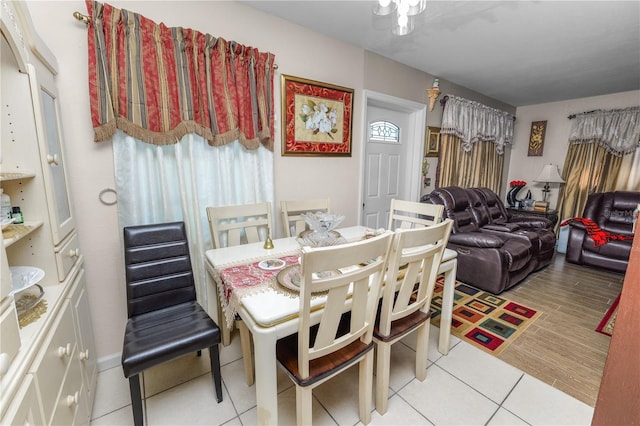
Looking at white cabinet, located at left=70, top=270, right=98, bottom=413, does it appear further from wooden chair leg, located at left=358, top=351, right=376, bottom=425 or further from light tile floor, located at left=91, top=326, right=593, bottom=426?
wooden chair leg, located at left=358, top=351, right=376, bottom=425

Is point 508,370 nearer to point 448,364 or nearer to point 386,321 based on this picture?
point 448,364

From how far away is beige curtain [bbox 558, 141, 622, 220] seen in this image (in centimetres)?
423

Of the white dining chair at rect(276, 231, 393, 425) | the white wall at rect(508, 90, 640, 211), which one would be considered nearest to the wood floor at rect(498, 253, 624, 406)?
the white dining chair at rect(276, 231, 393, 425)

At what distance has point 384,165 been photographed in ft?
11.2

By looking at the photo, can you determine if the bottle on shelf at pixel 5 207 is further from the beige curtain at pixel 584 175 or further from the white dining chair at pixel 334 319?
the beige curtain at pixel 584 175

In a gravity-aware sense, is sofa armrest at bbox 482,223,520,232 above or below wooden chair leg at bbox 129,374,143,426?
above

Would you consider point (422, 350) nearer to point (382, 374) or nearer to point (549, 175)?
point (382, 374)

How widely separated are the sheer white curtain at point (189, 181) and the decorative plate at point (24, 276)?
0.70 meters

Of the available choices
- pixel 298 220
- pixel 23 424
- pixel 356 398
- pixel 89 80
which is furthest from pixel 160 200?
pixel 356 398

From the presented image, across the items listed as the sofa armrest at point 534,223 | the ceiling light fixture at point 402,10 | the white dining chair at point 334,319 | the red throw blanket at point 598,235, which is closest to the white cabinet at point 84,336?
the white dining chair at point 334,319

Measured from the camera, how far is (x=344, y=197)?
9.61 ft

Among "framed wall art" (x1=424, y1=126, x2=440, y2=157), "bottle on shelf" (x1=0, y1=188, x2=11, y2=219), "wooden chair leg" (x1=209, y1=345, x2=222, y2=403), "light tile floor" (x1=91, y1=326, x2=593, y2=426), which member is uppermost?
"framed wall art" (x1=424, y1=126, x2=440, y2=157)

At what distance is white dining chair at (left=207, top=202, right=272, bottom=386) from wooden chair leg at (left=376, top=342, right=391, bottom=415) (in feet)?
2.95

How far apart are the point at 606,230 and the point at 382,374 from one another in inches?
161
